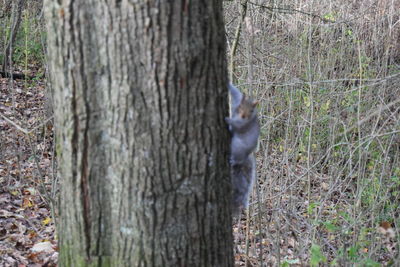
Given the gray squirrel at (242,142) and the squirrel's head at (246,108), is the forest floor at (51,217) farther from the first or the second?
the squirrel's head at (246,108)

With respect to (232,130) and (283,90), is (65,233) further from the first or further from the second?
(283,90)

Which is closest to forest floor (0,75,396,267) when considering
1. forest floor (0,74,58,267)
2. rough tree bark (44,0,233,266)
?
forest floor (0,74,58,267)

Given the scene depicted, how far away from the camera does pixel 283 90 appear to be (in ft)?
17.1

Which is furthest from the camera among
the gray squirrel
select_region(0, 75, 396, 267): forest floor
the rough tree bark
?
select_region(0, 75, 396, 267): forest floor

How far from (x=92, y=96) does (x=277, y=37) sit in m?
4.06

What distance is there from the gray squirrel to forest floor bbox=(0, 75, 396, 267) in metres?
0.45

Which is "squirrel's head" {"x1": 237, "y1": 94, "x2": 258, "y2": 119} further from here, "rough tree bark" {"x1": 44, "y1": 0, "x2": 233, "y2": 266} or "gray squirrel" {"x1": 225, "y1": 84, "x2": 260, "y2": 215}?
"rough tree bark" {"x1": 44, "y1": 0, "x2": 233, "y2": 266}

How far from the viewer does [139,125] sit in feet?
5.45

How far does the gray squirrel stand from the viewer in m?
1.95

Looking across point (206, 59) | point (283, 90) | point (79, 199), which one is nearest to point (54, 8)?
point (206, 59)

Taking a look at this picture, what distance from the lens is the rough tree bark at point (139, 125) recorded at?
163 cm

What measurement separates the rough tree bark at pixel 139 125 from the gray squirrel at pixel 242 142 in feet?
0.41

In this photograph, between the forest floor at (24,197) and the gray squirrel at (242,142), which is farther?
the forest floor at (24,197)

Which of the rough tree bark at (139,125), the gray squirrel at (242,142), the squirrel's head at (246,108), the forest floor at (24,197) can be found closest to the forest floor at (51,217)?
the forest floor at (24,197)
